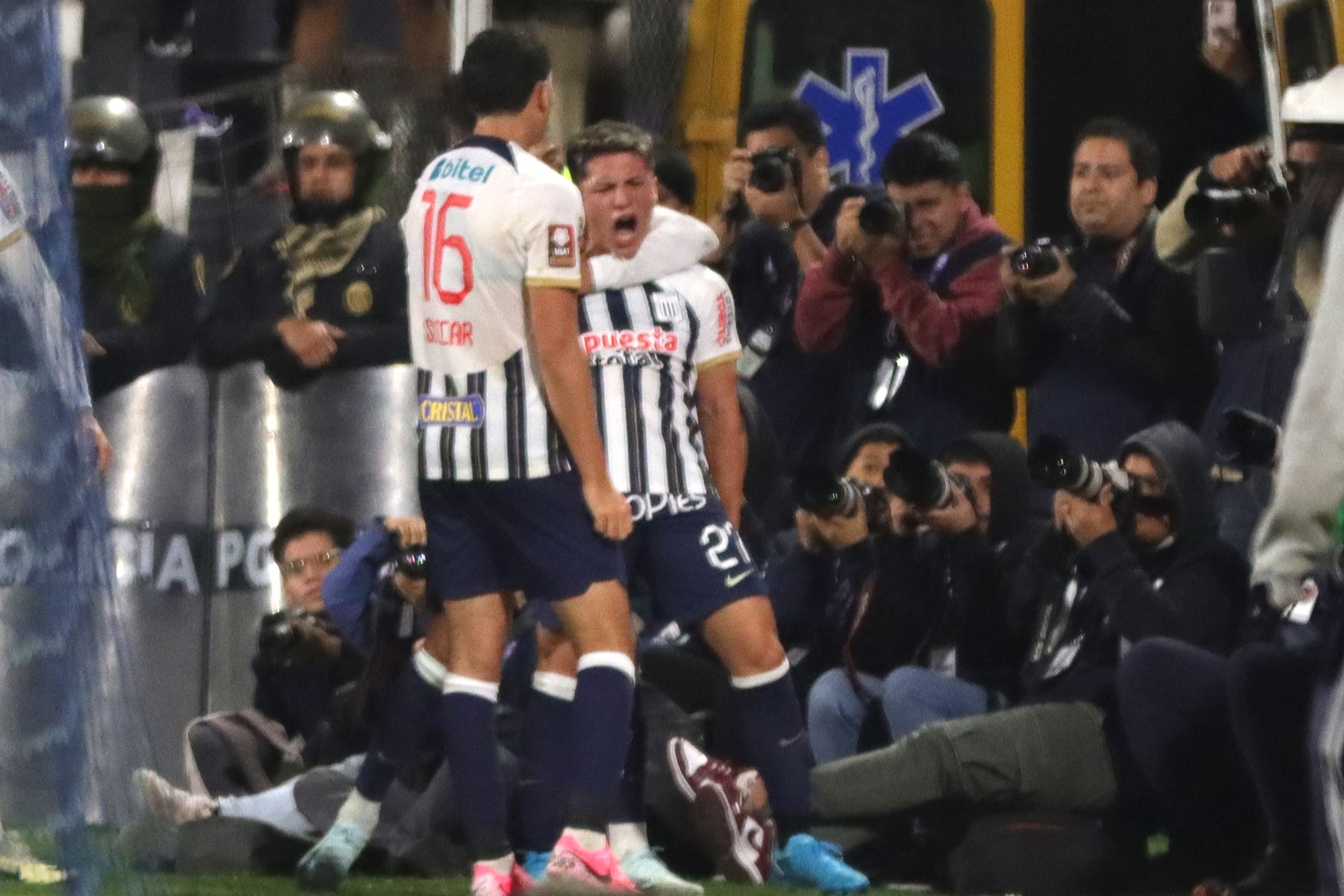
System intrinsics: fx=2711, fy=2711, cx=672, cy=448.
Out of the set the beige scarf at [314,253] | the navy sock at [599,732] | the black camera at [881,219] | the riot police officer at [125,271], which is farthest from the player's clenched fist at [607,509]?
the riot police officer at [125,271]

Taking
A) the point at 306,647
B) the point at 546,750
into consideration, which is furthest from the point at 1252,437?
the point at 306,647

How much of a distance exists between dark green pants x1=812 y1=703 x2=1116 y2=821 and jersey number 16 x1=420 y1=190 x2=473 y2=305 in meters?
1.54

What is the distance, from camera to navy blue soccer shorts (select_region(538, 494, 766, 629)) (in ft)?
19.3

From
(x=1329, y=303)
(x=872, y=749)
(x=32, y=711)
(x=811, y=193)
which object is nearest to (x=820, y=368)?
(x=811, y=193)

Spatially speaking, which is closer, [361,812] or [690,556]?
[690,556]

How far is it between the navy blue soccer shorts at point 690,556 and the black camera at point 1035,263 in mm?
1358

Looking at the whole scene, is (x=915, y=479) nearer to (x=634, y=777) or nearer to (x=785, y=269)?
(x=634, y=777)

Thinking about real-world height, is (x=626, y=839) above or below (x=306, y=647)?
below

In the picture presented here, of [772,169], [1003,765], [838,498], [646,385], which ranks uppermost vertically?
[772,169]

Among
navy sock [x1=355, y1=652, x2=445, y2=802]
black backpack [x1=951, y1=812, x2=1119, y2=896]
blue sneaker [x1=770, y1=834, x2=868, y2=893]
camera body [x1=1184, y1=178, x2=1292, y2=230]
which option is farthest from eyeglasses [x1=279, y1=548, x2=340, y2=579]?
camera body [x1=1184, y1=178, x2=1292, y2=230]

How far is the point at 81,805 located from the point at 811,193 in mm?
3950

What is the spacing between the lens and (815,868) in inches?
229

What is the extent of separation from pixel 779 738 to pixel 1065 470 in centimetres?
88

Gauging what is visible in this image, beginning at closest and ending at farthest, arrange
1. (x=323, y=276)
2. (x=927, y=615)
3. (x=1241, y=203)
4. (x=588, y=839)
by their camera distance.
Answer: (x=588, y=839) → (x=1241, y=203) → (x=927, y=615) → (x=323, y=276)
